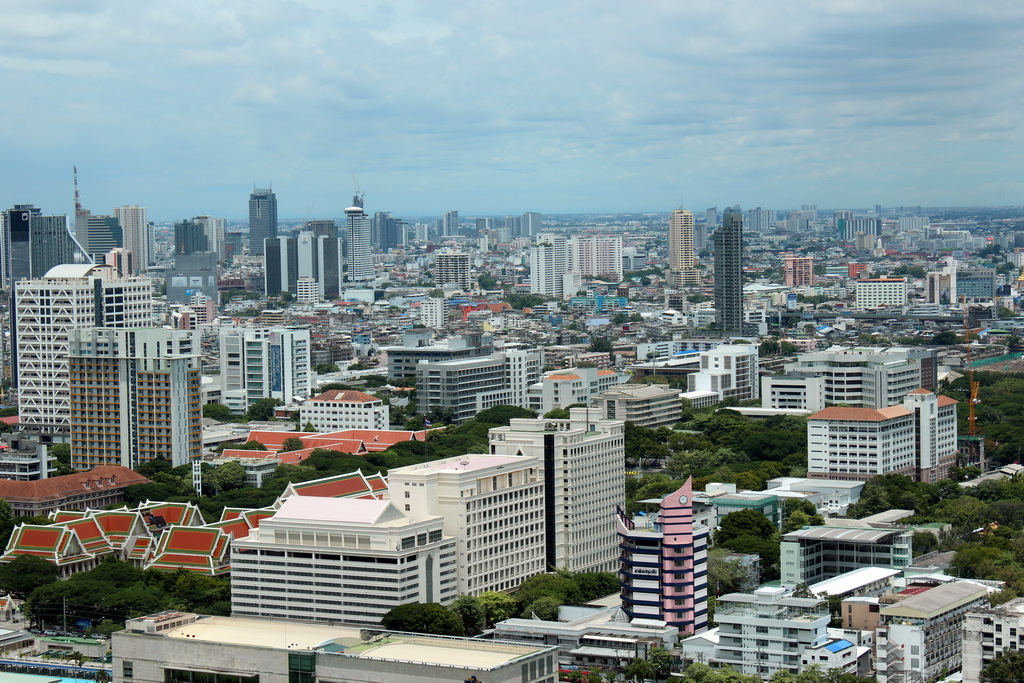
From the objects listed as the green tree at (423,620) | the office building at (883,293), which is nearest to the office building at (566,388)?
the green tree at (423,620)

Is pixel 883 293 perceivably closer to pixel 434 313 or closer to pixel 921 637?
pixel 434 313

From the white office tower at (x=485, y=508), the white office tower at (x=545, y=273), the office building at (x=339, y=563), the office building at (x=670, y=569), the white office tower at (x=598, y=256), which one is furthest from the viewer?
the white office tower at (x=598, y=256)

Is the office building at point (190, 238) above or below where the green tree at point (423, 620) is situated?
above

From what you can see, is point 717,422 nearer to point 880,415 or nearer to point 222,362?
point 880,415

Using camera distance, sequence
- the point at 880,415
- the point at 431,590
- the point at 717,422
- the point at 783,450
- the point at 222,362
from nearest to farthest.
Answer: the point at 431,590, the point at 880,415, the point at 783,450, the point at 717,422, the point at 222,362

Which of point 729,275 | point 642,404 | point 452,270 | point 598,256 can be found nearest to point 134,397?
point 642,404

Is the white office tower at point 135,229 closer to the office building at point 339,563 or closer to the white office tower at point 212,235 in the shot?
the white office tower at point 212,235

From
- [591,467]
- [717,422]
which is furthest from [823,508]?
[717,422]
